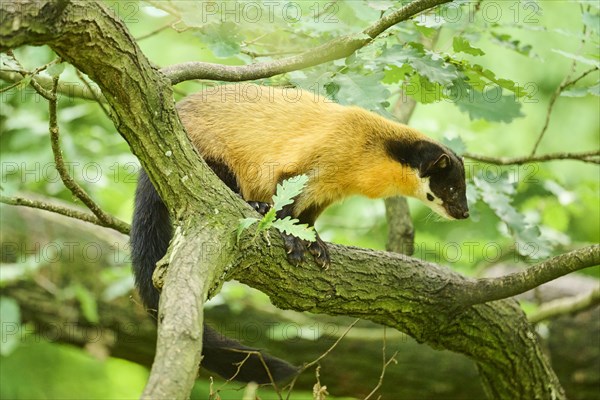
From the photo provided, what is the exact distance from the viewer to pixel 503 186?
263 inches

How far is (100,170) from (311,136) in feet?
12.3

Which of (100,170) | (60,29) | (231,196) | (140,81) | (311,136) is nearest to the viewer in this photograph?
(60,29)

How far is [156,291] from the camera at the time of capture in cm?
536

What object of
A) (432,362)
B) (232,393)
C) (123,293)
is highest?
(123,293)

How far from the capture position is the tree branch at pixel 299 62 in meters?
4.50

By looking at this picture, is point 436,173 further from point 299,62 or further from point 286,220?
point 286,220

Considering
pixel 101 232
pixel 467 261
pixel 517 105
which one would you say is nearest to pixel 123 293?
pixel 101 232

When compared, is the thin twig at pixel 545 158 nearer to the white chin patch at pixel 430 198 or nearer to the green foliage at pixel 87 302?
the white chin patch at pixel 430 198

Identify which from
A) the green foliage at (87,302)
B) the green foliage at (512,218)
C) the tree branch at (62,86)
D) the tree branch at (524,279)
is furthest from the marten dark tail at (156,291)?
the green foliage at (87,302)

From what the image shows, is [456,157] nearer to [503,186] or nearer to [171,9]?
[503,186]

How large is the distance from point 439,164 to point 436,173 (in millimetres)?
133

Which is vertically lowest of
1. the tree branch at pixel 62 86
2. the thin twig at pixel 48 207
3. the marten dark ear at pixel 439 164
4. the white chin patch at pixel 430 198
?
the white chin patch at pixel 430 198

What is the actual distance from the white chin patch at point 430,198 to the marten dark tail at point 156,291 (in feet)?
6.88

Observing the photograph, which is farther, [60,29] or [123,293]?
[123,293]
